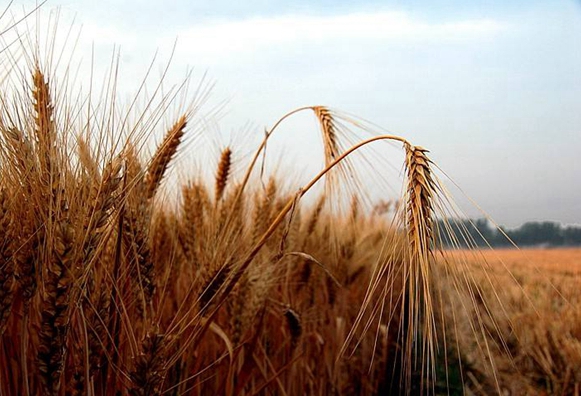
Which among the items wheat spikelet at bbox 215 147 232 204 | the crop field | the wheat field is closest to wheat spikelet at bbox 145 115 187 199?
the wheat field

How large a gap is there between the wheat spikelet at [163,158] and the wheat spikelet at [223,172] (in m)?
0.52

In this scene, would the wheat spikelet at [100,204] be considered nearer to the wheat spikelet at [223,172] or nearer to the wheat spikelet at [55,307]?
the wheat spikelet at [55,307]

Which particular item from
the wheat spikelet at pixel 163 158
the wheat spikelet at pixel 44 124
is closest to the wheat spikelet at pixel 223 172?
the wheat spikelet at pixel 163 158

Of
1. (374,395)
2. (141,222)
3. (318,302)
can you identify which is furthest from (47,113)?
(374,395)

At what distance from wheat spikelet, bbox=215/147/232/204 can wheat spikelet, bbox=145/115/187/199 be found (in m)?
0.52

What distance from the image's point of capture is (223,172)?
216 cm

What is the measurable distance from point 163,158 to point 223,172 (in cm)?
57

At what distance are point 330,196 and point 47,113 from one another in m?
0.77

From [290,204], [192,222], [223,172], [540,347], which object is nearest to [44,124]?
[290,204]

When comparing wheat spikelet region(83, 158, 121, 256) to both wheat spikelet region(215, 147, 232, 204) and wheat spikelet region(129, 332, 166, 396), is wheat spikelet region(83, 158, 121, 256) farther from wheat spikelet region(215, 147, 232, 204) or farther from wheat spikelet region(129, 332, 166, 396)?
wheat spikelet region(215, 147, 232, 204)

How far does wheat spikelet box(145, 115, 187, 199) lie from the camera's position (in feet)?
5.16

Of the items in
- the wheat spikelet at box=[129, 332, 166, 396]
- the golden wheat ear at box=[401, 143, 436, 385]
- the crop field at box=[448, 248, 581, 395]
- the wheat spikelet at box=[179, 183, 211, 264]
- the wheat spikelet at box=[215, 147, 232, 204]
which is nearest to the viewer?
the golden wheat ear at box=[401, 143, 436, 385]

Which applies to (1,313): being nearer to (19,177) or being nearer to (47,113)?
(19,177)

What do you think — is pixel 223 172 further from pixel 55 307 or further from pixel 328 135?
pixel 55 307
